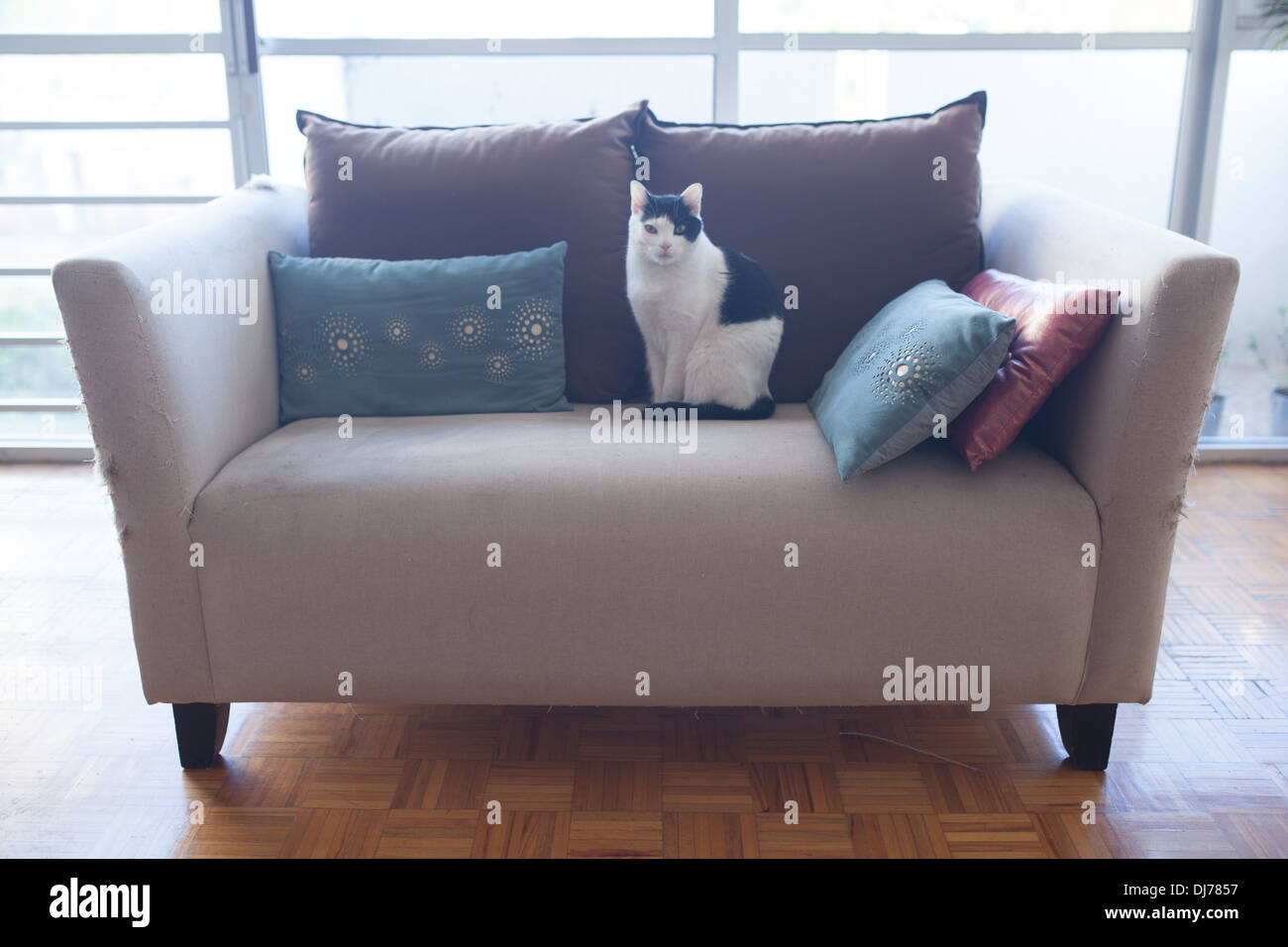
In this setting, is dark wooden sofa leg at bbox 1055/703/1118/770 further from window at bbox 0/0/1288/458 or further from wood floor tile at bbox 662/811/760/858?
window at bbox 0/0/1288/458

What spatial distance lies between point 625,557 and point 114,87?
2.32 meters

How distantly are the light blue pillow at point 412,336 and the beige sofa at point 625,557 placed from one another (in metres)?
0.27

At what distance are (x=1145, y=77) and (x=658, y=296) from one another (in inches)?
71.8

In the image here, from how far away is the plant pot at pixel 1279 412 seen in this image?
10.1 ft

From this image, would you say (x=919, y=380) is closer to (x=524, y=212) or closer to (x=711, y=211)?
(x=711, y=211)

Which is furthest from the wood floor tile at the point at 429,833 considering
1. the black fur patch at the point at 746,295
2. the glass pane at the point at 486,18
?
the glass pane at the point at 486,18

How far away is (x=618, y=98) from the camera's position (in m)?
2.91

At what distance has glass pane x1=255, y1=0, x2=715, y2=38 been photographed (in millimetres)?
2830

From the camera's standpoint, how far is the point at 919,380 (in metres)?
1.54

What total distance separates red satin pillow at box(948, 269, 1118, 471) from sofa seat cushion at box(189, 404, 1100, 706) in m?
0.05

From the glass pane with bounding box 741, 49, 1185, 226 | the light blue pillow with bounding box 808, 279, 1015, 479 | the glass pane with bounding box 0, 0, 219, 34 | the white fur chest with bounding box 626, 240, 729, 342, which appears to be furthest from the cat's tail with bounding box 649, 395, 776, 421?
the glass pane with bounding box 0, 0, 219, 34
